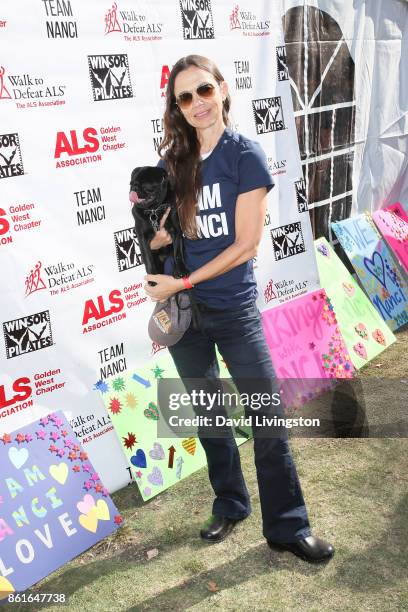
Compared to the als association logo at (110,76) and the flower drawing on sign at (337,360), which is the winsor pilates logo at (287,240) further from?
the als association logo at (110,76)

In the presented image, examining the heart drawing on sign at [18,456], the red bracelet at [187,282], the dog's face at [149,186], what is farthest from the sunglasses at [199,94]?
the heart drawing on sign at [18,456]

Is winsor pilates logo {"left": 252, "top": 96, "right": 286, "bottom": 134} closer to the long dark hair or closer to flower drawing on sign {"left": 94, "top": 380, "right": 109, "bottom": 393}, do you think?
the long dark hair

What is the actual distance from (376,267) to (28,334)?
3.96 metres

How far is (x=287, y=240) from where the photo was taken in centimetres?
527

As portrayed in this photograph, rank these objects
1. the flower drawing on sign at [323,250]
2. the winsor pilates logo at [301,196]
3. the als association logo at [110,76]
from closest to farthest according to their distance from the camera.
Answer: the als association logo at [110,76]
the winsor pilates logo at [301,196]
the flower drawing on sign at [323,250]

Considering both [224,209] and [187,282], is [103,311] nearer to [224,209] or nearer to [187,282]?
[187,282]

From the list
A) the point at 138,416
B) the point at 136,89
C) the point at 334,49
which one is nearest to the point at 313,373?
the point at 138,416

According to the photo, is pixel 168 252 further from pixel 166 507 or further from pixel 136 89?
pixel 166 507

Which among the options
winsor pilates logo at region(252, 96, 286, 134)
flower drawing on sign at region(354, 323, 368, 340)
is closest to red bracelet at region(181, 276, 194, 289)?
winsor pilates logo at region(252, 96, 286, 134)

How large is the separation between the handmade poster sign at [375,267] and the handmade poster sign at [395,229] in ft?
0.51

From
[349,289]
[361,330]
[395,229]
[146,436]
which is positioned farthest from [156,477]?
[395,229]

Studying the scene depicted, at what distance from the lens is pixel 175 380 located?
4418 mm

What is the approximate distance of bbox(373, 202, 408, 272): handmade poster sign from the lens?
7004mm

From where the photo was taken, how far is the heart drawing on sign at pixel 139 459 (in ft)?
13.4
